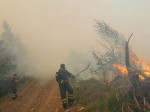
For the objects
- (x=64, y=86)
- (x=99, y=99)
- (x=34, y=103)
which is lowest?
(x=99, y=99)

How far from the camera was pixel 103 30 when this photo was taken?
48.8 feet

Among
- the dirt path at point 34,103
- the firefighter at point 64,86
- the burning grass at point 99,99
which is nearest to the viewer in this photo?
the burning grass at point 99,99

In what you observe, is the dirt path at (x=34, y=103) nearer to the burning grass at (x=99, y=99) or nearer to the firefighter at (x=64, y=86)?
the firefighter at (x=64, y=86)

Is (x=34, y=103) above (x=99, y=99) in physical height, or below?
above

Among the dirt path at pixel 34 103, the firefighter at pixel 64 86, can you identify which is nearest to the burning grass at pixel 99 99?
the firefighter at pixel 64 86

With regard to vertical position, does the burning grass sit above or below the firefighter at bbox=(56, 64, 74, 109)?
below

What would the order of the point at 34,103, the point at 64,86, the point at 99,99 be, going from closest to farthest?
the point at 99,99 < the point at 64,86 < the point at 34,103

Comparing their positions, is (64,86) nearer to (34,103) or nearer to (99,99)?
(99,99)

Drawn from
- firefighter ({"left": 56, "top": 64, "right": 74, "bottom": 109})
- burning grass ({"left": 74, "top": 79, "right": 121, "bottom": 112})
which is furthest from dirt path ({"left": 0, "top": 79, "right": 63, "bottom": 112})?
burning grass ({"left": 74, "top": 79, "right": 121, "bottom": 112})

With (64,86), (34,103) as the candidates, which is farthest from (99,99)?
(34,103)

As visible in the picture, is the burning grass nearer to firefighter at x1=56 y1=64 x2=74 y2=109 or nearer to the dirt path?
firefighter at x1=56 y1=64 x2=74 y2=109

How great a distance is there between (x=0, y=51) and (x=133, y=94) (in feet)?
61.8

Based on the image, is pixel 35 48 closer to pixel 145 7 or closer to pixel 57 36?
pixel 57 36

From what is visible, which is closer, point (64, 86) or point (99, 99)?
point (99, 99)
